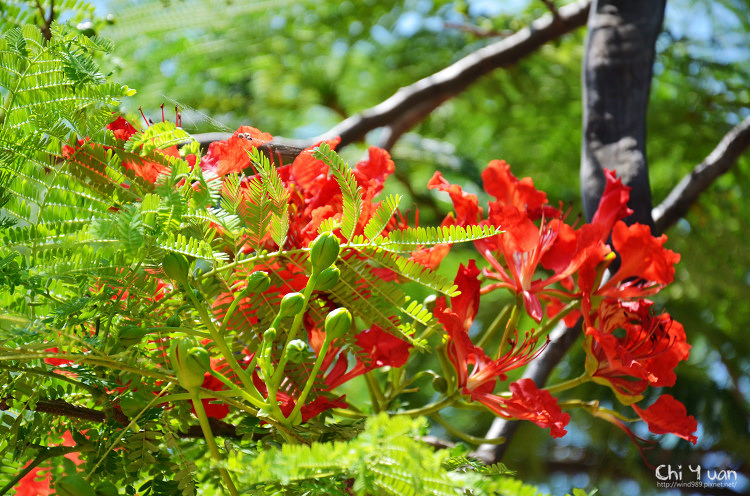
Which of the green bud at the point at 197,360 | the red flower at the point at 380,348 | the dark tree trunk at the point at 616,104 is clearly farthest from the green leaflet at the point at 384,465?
the dark tree trunk at the point at 616,104

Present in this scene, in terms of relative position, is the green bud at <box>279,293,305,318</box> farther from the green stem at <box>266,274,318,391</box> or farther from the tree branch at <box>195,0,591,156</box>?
the tree branch at <box>195,0,591,156</box>

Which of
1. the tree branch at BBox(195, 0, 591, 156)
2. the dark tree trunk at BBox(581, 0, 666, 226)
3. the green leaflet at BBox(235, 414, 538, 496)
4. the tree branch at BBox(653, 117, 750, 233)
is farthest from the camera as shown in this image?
the tree branch at BBox(195, 0, 591, 156)

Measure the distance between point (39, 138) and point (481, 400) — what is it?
12.2 inches

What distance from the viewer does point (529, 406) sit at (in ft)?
1.57

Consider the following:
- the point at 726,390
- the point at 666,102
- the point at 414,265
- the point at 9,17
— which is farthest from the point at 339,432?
the point at 666,102

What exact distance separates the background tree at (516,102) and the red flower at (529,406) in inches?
24.6

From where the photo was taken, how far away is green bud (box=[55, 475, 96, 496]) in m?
0.31

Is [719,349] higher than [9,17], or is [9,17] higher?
[9,17]

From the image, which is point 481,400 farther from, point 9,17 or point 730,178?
point 730,178

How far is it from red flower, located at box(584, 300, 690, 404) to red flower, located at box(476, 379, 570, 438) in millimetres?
53

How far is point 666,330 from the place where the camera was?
0.52 meters

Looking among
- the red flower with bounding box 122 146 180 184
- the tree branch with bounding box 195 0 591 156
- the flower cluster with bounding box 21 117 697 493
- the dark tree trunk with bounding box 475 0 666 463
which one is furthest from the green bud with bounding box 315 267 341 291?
the tree branch with bounding box 195 0 591 156

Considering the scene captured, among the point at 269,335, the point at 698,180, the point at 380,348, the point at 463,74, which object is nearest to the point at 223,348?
the point at 269,335

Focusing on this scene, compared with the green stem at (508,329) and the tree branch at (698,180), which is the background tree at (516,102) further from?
the green stem at (508,329)
